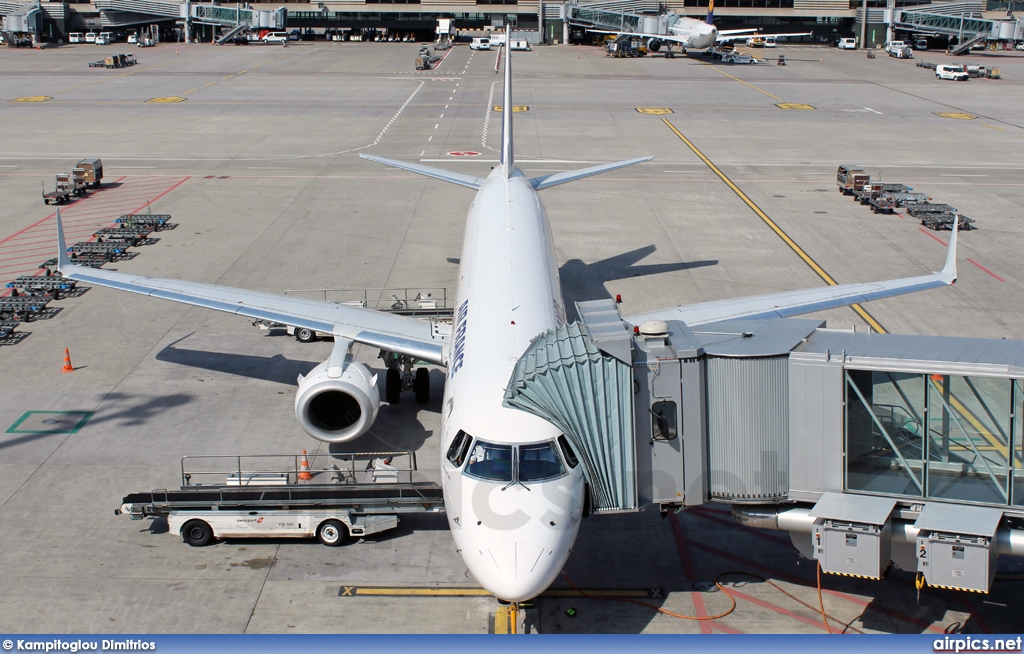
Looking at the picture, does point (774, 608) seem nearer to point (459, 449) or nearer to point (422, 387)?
point (459, 449)

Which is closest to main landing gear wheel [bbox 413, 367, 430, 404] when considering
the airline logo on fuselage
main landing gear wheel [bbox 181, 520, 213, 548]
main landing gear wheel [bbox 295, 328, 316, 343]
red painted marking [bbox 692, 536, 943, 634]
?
the airline logo on fuselage

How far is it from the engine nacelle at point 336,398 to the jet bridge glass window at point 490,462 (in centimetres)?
765

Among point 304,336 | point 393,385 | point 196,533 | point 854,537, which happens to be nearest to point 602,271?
point 304,336

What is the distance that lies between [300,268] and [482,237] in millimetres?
13906

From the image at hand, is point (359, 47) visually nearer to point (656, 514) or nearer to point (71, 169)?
point (71, 169)

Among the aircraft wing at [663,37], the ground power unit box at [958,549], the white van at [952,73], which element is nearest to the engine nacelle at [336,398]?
the ground power unit box at [958,549]

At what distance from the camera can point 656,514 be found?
72.7 ft

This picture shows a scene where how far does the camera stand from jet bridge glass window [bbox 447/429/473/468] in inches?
683

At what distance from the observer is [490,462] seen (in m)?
16.9

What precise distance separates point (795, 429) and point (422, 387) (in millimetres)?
13027

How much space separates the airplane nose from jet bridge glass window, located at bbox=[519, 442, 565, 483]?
50.1 inches

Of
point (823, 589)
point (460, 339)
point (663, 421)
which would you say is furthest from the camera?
point (460, 339)

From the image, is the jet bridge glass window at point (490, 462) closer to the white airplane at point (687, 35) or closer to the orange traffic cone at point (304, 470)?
the orange traffic cone at point (304, 470)

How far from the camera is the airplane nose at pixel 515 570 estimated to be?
15453 millimetres
